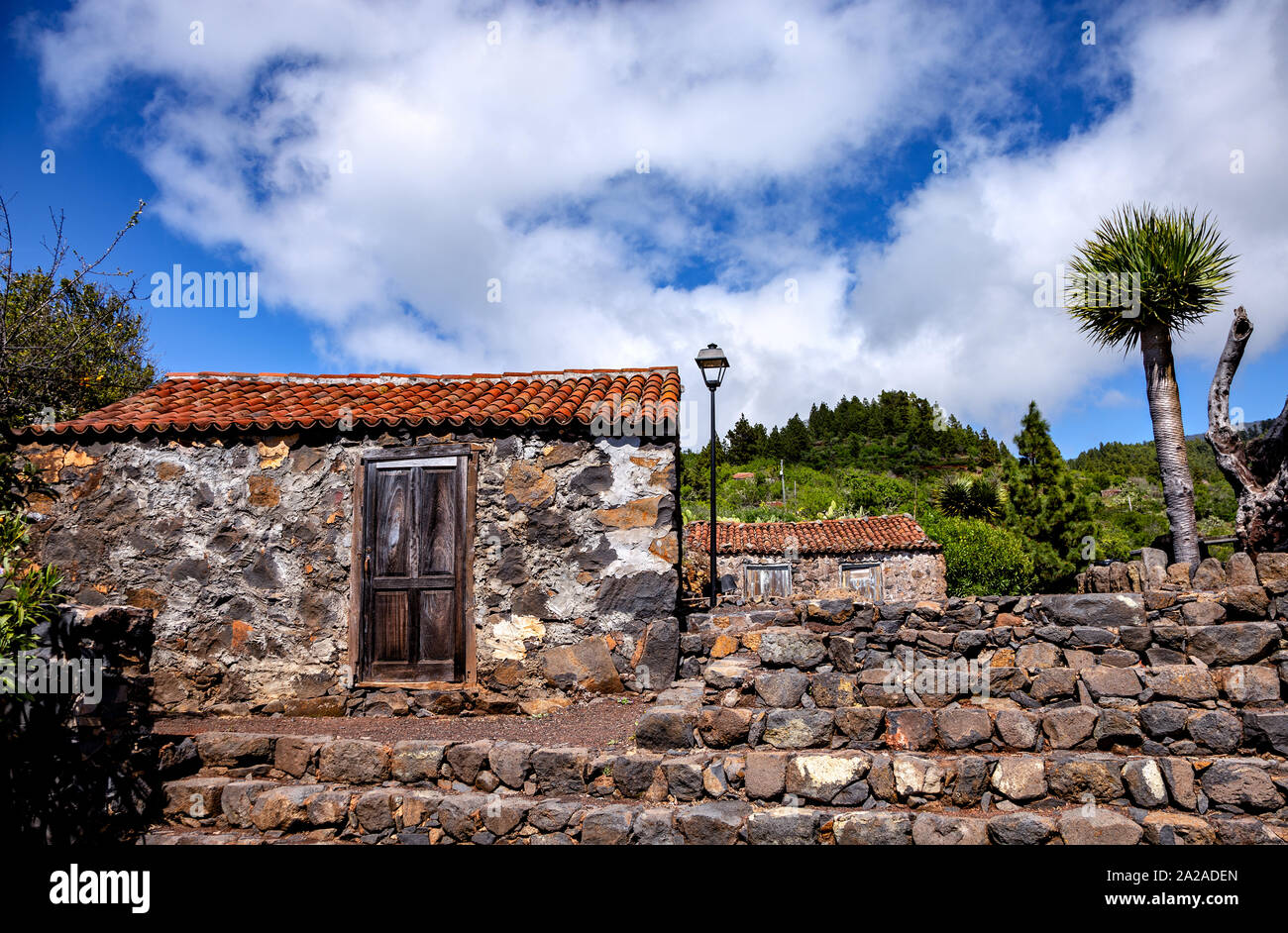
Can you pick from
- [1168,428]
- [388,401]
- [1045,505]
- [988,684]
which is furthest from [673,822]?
[1045,505]

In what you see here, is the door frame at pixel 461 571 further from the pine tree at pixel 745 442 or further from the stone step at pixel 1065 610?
the pine tree at pixel 745 442

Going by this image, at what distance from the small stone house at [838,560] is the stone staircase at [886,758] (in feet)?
58.3

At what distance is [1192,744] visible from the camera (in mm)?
4578

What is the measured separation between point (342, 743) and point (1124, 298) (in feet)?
38.1

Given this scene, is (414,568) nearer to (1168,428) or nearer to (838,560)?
(1168,428)

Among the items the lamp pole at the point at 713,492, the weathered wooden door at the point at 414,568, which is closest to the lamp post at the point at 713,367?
the lamp pole at the point at 713,492

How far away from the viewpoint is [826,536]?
25469 millimetres

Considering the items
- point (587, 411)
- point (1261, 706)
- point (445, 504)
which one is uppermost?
point (587, 411)

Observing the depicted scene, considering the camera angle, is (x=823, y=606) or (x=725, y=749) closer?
(x=725, y=749)

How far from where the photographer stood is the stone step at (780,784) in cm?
417

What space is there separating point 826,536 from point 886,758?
859 inches

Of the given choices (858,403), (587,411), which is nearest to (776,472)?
(858,403)
